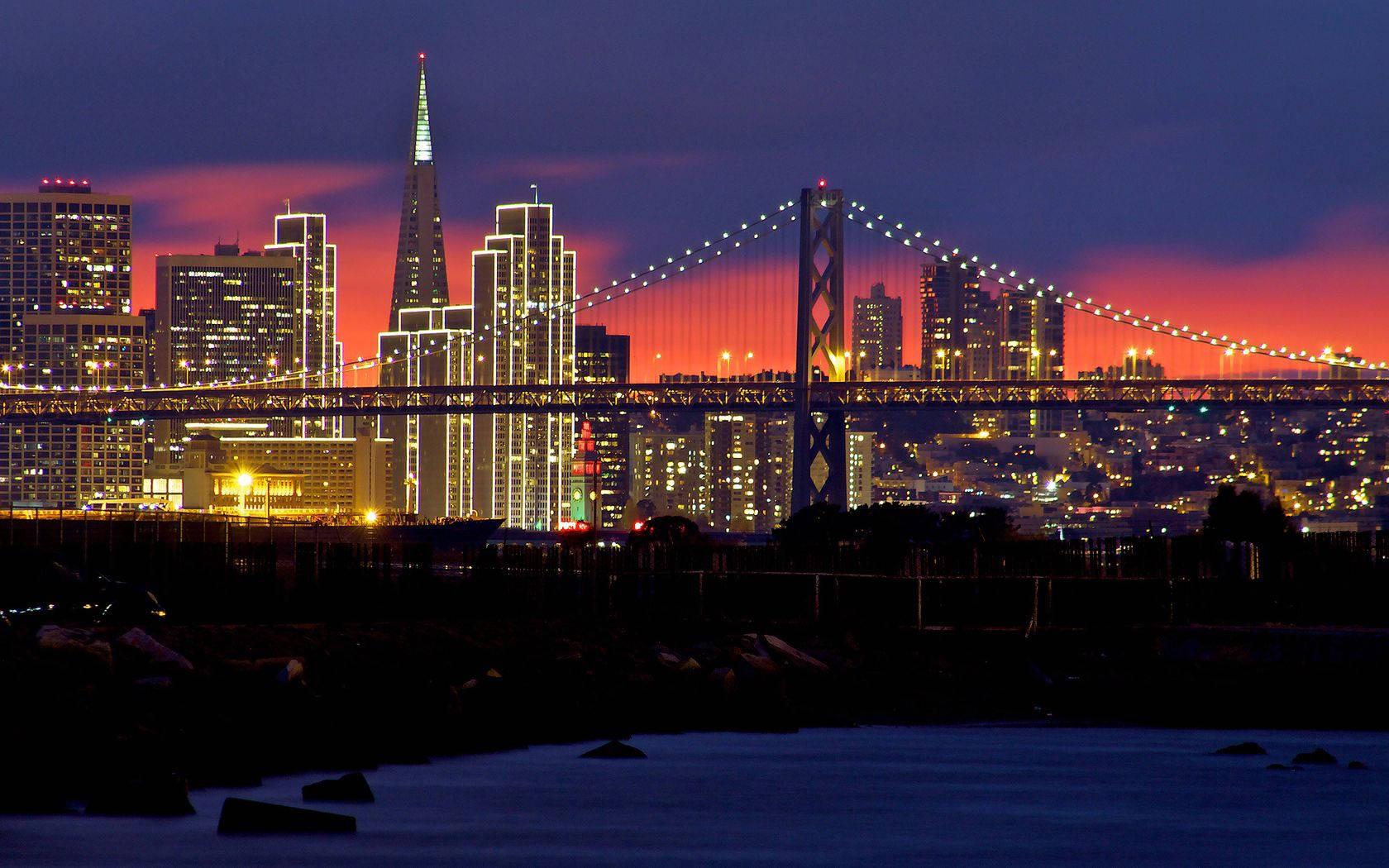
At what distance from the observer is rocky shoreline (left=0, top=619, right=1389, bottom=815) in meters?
19.7

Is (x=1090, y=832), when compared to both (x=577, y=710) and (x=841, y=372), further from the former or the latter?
(x=841, y=372)

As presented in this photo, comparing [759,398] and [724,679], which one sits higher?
[759,398]

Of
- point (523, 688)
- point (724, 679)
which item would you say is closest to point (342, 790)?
point (523, 688)

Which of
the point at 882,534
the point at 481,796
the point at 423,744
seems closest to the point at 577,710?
the point at 423,744

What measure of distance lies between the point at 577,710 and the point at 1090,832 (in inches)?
297

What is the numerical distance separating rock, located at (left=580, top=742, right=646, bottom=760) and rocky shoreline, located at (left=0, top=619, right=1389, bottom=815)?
0.85 m

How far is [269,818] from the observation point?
58.3 ft

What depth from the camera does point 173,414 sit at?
109 metres

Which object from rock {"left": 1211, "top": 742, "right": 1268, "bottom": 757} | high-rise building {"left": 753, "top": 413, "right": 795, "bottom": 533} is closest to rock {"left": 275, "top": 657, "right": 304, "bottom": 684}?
rock {"left": 1211, "top": 742, "right": 1268, "bottom": 757}

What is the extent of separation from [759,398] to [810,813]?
82917 millimetres

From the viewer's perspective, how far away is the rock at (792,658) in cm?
3005

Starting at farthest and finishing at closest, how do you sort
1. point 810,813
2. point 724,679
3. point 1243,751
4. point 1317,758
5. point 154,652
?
point 724,679 < point 1243,751 < point 1317,758 < point 154,652 < point 810,813

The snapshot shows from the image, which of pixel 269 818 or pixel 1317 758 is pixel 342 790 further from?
pixel 1317 758

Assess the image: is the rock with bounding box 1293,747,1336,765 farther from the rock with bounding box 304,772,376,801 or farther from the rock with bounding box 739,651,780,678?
the rock with bounding box 304,772,376,801
